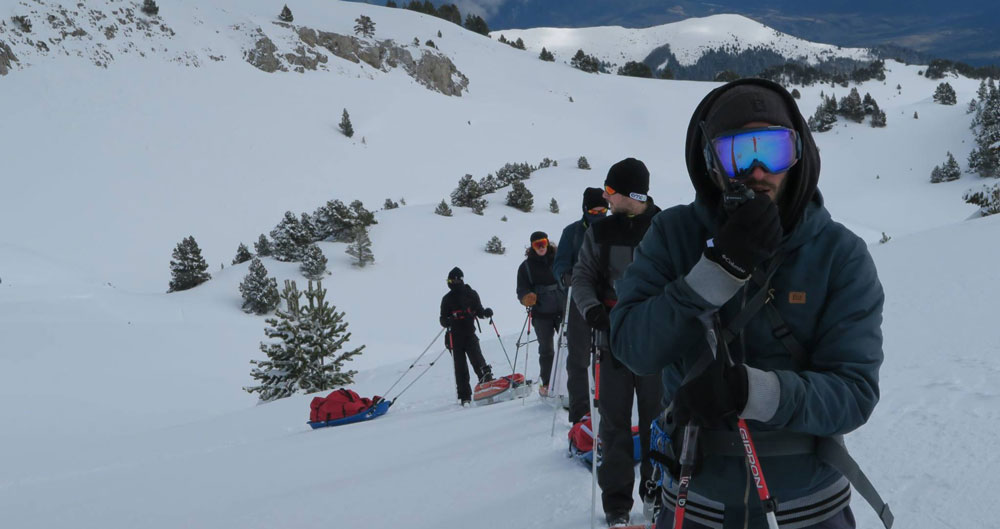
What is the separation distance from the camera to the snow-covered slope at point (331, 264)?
162 inches

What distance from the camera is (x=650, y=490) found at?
1.98 metres

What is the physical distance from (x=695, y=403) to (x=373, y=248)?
20461 millimetres

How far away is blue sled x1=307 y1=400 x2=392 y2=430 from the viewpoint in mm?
7863

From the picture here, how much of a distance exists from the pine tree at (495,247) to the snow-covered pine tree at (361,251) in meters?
4.41

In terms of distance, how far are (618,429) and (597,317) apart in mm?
638

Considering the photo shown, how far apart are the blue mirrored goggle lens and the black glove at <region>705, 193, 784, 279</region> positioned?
215 mm

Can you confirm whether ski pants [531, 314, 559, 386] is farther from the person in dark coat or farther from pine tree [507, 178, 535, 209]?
pine tree [507, 178, 535, 209]

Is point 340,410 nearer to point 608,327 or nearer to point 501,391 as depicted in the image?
point 501,391

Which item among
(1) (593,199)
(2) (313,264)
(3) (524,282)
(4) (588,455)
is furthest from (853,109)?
(4) (588,455)

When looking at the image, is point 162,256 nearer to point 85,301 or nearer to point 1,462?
point 85,301

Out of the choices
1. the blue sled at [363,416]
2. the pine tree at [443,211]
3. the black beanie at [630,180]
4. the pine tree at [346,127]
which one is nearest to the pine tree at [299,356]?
the blue sled at [363,416]

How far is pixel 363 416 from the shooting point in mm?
8148

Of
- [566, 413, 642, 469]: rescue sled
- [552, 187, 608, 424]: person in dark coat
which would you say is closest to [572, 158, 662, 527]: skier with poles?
[566, 413, 642, 469]: rescue sled

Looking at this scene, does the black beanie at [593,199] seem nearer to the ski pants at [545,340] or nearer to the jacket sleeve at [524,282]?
the jacket sleeve at [524,282]
